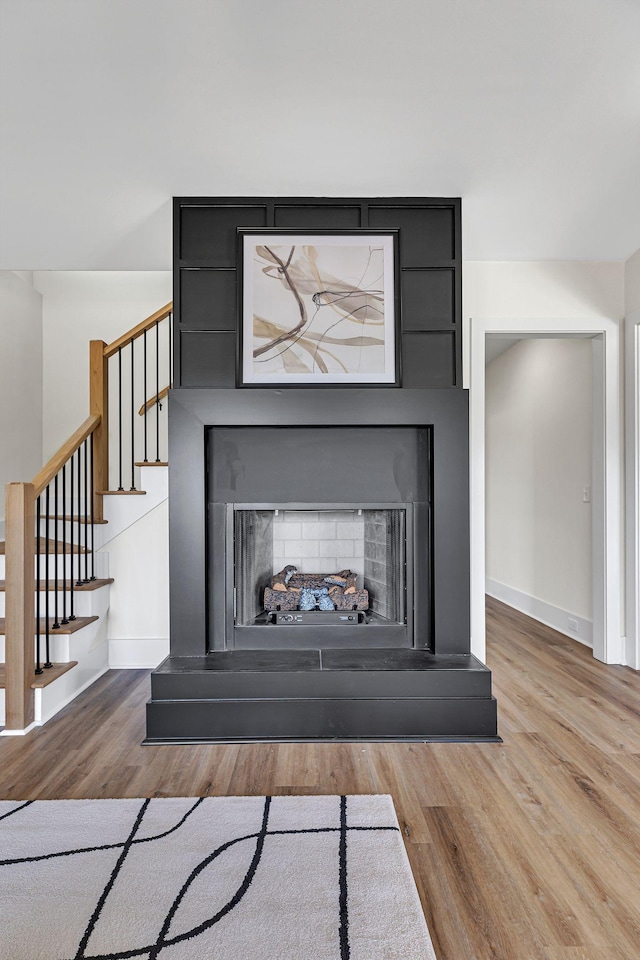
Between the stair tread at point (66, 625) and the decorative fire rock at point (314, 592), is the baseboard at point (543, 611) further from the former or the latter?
the stair tread at point (66, 625)

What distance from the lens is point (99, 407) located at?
4.02 meters

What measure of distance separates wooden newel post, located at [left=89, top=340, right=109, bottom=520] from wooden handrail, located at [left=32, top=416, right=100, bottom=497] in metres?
0.08

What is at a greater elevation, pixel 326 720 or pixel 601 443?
pixel 601 443

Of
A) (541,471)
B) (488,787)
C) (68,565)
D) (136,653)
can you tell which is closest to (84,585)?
(68,565)

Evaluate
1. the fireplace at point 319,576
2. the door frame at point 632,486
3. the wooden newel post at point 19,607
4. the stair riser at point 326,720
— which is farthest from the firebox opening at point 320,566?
the door frame at point 632,486

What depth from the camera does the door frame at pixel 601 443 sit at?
12.3 ft

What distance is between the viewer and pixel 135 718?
2.97 m

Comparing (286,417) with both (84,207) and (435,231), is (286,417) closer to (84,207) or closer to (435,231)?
(435,231)

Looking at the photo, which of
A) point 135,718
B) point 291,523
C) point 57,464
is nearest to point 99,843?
point 135,718

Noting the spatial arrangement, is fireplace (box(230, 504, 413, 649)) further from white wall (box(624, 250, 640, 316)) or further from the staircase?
white wall (box(624, 250, 640, 316))

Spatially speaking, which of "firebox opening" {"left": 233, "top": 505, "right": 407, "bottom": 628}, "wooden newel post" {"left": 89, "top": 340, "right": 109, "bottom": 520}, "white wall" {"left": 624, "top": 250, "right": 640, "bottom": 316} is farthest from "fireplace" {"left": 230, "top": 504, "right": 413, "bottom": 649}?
"white wall" {"left": 624, "top": 250, "right": 640, "bottom": 316}

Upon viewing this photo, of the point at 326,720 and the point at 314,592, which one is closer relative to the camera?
the point at 326,720

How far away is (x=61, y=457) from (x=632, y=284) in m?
3.57

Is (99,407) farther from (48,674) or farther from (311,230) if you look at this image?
(311,230)
